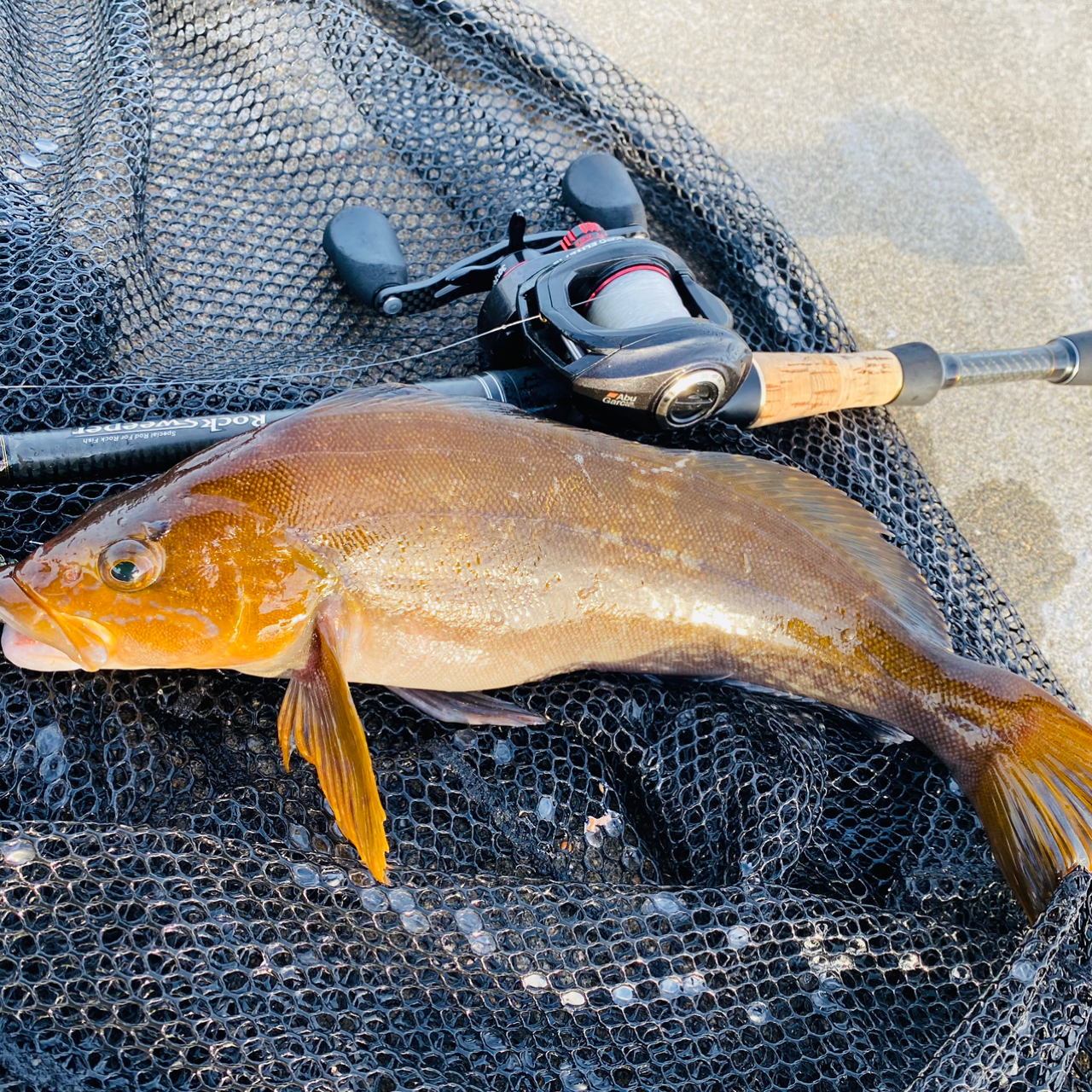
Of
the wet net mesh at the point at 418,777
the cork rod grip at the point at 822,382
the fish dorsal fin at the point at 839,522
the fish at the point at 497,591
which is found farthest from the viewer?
the cork rod grip at the point at 822,382

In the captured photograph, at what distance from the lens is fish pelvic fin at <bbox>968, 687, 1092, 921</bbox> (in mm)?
2037

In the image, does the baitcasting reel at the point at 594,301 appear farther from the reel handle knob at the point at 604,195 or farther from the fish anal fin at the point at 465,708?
the fish anal fin at the point at 465,708

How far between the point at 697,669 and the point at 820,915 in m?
0.63

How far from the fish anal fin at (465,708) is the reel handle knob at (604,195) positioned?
4.99ft

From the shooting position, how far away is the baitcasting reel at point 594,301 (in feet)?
7.29

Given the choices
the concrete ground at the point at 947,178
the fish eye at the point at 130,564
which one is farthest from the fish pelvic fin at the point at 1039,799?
the fish eye at the point at 130,564

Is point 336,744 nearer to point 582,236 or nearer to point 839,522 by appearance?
point 839,522

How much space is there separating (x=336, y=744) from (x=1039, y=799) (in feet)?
5.26

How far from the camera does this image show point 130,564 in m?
1.94

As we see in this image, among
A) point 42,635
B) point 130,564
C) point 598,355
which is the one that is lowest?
point 42,635

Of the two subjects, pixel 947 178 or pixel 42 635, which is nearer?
pixel 42 635

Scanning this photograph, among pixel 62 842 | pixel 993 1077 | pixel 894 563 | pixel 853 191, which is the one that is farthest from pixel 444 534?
pixel 853 191

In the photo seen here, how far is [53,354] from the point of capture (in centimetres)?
239

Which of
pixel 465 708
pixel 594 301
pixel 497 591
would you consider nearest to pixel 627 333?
pixel 594 301
